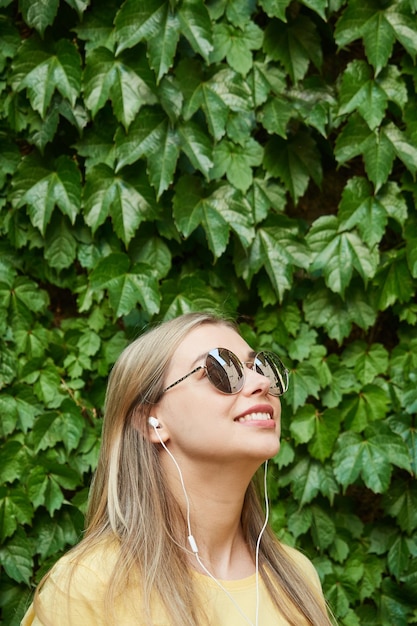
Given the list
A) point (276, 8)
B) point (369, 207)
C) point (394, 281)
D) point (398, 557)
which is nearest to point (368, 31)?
point (276, 8)

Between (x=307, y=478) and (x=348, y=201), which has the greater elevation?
(x=348, y=201)

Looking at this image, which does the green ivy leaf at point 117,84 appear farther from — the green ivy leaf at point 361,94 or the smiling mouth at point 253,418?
the smiling mouth at point 253,418

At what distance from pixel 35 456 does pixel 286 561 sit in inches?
35.1

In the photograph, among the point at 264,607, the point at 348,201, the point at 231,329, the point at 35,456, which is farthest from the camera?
the point at 348,201

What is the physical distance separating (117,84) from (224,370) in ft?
3.74

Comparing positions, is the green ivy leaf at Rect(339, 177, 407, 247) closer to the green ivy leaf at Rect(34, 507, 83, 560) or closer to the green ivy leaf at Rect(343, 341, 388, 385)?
the green ivy leaf at Rect(343, 341, 388, 385)

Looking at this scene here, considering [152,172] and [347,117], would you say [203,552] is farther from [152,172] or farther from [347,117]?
[347,117]

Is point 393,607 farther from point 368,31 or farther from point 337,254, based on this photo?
point 368,31

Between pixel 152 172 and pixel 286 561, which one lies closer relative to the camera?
pixel 286 561

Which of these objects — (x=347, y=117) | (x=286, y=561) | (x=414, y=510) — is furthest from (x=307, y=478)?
(x=347, y=117)

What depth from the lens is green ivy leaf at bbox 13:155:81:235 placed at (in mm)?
2369

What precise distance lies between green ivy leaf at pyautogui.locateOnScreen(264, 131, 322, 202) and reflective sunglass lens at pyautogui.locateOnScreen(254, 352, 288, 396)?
892 mm

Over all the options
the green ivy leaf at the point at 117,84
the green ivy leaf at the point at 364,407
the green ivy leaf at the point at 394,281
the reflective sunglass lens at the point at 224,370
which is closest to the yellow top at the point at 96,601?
the reflective sunglass lens at the point at 224,370

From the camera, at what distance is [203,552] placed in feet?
5.20
